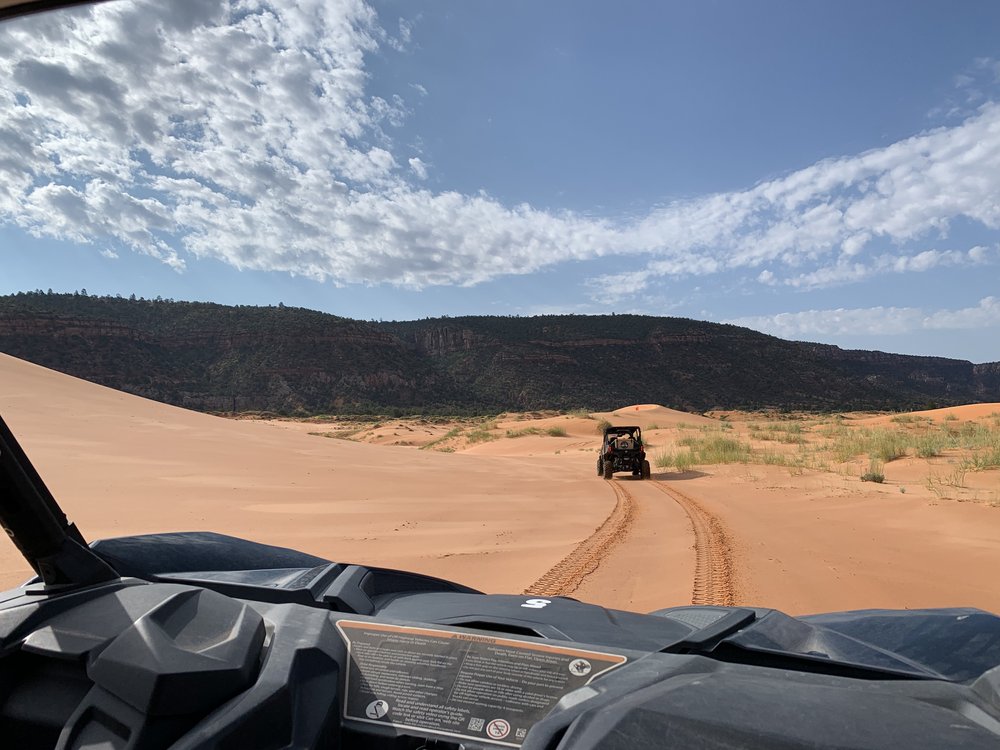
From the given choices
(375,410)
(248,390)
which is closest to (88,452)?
(375,410)

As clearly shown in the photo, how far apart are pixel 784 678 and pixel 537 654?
1.83 ft

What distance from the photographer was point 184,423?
21.4 meters

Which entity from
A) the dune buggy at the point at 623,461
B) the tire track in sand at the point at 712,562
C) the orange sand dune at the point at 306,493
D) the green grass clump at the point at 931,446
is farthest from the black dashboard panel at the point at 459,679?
Result: the green grass clump at the point at 931,446

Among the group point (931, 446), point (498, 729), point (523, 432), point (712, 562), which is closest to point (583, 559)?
point (712, 562)

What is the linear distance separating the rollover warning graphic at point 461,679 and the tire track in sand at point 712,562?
3.38 metres

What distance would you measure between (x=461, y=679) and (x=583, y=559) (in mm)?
6129

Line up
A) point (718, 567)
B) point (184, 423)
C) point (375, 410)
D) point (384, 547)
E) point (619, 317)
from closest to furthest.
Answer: point (718, 567)
point (384, 547)
point (184, 423)
point (375, 410)
point (619, 317)

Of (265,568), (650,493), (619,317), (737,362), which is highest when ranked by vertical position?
(619,317)

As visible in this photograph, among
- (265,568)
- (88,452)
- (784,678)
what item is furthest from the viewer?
(88,452)

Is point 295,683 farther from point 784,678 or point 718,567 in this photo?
point 718,567

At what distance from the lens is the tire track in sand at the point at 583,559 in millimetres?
6206

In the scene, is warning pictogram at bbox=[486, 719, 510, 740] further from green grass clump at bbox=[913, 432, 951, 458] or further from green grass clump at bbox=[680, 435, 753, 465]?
green grass clump at bbox=[913, 432, 951, 458]

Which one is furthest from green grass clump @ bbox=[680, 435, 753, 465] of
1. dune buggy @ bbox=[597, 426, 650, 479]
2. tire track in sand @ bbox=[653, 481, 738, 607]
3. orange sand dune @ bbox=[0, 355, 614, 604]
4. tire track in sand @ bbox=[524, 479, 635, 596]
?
tire track in sand @ bbox=[524, 479, 635, 596]

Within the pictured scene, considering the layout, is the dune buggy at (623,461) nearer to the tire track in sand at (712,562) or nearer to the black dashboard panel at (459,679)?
the tire track in sand at (712,562)
